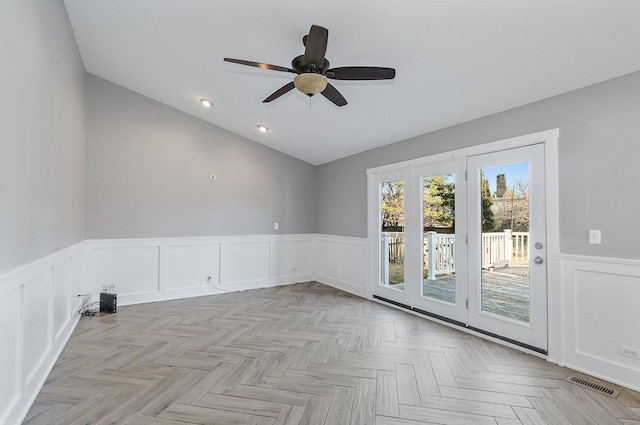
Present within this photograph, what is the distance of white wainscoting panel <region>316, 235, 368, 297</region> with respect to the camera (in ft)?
16.4

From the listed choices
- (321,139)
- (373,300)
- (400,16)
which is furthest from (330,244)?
(400,16)

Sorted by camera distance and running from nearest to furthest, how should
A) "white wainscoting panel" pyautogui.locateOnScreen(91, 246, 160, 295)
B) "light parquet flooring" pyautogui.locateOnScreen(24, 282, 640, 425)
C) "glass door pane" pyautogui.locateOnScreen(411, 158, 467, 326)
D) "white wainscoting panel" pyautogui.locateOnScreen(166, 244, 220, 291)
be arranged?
Answer: "light parquet flooring" pyautogui.locateOnScreen(24, 282, 640, 425)
"glass door pane" pyautogui.locateOnScreen(411, 158, 467, 326)
"white wainscoting panel" pyautogui.locateOnScreen(91, 246, 160, 295)
"white wainscoting panel" pyautogui.locateOnScreen(166, 244, 220, 291)

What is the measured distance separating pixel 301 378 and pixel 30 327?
1.98m

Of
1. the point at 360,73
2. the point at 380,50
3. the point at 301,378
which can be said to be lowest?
the point at 301,378

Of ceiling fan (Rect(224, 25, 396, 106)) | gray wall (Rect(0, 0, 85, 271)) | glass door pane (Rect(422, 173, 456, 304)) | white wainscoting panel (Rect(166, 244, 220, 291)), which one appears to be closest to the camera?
gray wall (Rect(0, 0, 85, 271))

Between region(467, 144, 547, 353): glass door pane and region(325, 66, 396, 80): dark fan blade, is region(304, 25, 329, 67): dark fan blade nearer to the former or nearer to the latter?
region(325, 66, 396, 80): dark fan blade

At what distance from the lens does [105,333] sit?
3354 millimetres

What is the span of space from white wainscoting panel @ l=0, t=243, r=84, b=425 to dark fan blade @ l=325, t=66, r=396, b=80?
7.73 feet

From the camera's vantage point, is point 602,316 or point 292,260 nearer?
point 602,316

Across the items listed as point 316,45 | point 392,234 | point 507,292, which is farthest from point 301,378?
point 392,234

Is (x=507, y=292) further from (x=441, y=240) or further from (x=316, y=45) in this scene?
(x=316, y=45)

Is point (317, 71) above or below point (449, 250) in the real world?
above

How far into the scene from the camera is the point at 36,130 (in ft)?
7.04

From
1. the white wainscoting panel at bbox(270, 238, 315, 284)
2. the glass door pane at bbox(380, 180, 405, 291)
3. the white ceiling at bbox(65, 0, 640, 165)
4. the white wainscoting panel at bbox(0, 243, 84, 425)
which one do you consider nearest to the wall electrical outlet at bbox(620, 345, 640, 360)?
the white ceiling at bbox(65, 0, 640, 165)
